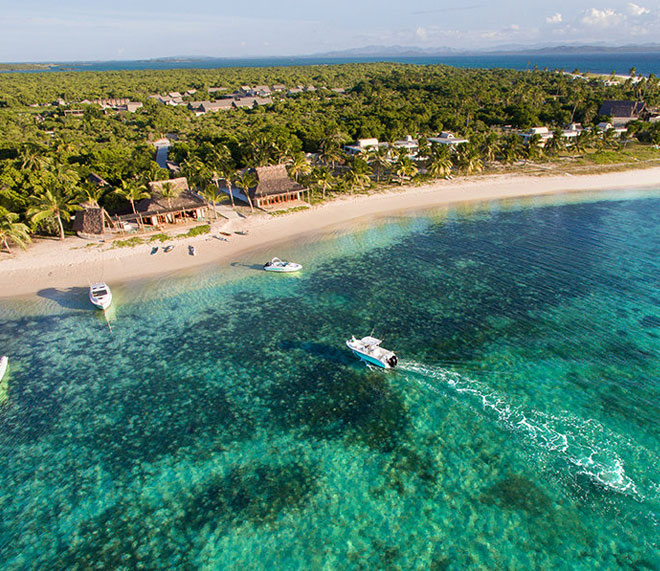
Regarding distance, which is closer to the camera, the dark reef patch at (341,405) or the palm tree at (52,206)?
the dark reef patch at (341,405)

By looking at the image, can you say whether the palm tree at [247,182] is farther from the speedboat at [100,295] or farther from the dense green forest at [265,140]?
the speedboat at [100,295]

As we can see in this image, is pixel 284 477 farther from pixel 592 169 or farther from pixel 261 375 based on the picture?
pixel 592 169

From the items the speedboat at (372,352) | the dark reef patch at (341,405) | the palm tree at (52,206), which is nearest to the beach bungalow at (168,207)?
the palm tree at (52,206)

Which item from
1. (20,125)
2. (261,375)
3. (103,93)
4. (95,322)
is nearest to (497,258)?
(261,375)

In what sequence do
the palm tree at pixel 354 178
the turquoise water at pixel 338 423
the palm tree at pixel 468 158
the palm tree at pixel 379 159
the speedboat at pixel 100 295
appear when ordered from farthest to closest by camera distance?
1. the palm tree at pixel 468 158
2. the palm tree at pixel 379 159
3. the palm tree at pixel 354 178
4. the speedboat at pixel 100 295
5. the turquoise water at pixel 338 423

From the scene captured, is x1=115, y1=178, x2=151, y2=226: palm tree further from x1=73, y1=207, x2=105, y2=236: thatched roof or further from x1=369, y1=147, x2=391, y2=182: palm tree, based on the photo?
x1=369, y1=147, x2=391, y2=182: palm tree

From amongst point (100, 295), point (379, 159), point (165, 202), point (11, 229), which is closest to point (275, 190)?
point (165, 202)
